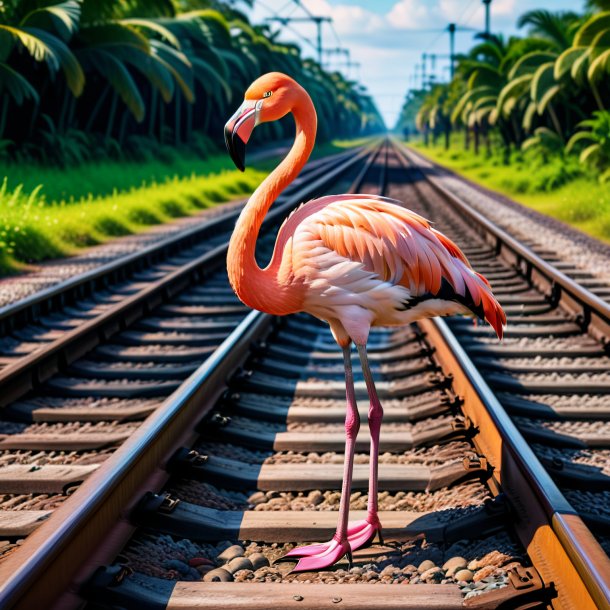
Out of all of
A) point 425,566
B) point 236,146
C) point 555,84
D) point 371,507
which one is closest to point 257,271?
point 236,146

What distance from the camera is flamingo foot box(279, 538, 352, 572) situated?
2.94 meters

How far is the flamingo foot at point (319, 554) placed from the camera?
294 cm

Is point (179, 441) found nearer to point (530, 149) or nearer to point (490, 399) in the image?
point (490, 399)

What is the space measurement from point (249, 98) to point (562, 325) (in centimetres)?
464

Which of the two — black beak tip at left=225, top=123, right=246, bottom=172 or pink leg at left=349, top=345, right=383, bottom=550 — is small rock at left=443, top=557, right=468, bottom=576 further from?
black beak tip at left=225, top=123, right=246, bottom=172

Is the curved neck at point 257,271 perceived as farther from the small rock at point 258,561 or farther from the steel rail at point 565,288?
the steel rail at point 565,288

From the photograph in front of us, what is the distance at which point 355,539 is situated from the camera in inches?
123

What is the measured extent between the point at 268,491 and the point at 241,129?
170 centimetres

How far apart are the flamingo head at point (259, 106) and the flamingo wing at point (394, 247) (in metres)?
0.37

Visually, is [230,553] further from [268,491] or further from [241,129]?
[241,129]

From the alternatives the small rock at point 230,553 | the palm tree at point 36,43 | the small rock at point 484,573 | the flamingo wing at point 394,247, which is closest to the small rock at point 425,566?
the small rock at point 484,573

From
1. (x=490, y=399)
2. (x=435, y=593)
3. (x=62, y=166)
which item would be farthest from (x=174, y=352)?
(x=62, y=166)

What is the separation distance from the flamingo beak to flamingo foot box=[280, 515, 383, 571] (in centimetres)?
142

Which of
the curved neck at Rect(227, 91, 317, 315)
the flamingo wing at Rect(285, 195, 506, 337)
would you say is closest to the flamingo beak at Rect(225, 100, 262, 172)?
the curved neck at Rect(227, 91, 317, 315)
